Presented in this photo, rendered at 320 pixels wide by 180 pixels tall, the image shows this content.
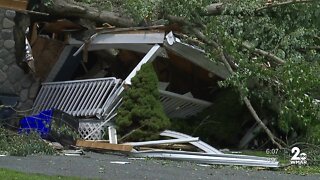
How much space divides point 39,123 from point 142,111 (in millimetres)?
1881

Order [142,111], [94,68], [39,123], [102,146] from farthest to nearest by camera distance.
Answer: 1. [94,68]
2. [142,111]
3. [39,123]
4. [102,146]

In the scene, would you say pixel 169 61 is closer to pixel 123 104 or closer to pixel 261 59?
pixel 123 104

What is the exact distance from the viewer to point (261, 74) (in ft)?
36.7

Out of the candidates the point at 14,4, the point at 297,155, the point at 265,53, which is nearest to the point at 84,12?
the point at 14,4

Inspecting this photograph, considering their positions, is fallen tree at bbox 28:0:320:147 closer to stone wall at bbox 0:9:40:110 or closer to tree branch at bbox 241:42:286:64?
tree branch at bbox 241:42:286:64

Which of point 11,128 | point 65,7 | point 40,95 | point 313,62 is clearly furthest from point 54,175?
point 40,95

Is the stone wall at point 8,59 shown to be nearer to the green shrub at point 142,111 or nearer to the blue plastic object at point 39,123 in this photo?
the blue plastic object at point 39,123

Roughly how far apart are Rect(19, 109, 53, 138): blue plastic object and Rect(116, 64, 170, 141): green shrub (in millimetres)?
1320

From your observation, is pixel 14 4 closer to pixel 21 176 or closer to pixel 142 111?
pixel 142 111

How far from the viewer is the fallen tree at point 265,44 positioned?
11.0m

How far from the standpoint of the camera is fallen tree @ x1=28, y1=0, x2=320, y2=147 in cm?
1096

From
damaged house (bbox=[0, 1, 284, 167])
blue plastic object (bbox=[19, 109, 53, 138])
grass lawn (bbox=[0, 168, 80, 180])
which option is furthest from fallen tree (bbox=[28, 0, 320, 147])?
grass lawn (bbox=[0, 168, 80, 180])

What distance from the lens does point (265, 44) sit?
Result: 12188 mm

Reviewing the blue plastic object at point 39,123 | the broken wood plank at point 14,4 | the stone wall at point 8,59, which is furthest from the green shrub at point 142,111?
the stone wall at point 8,59
